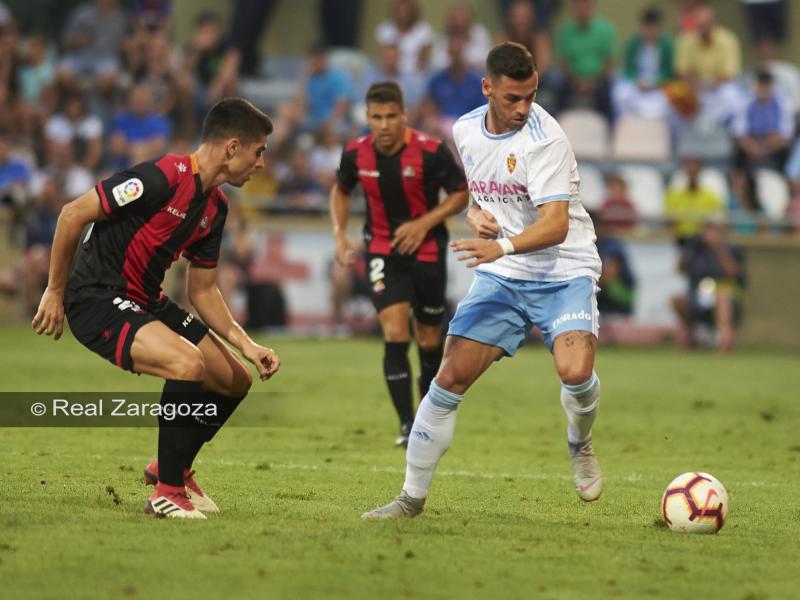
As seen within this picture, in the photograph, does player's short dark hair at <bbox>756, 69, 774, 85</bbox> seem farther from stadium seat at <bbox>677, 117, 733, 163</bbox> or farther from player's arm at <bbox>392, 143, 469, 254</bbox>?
player's arm at <bbox>392, 143, 469, 254</bbox>

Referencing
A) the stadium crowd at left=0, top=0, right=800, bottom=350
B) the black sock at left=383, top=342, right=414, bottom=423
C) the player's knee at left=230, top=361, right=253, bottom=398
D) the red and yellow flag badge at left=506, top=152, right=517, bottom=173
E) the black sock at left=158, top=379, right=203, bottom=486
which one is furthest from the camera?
the stadium crowd at left=0, top=0, right=800, bottom=350

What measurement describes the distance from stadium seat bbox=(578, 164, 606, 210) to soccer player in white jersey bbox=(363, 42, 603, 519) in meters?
13.8

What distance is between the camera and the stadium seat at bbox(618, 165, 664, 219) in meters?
21.3

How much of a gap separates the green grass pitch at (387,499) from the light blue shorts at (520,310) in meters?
0.94

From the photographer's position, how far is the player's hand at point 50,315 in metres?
6.86

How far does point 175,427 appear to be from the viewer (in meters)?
6.98

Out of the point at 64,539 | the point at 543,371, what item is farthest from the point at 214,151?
the point at 543,371

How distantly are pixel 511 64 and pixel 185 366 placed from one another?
2.20m

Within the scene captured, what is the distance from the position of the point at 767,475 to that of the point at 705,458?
83 cm

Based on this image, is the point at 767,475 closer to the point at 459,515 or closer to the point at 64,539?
the point at 459,515

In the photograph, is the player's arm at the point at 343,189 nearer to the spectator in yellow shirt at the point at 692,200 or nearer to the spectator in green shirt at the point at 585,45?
the spectator in yellow shirt at the point at 692,200

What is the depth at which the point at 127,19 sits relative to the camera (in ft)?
82.3

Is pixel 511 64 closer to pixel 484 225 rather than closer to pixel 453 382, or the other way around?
pixel 484 225

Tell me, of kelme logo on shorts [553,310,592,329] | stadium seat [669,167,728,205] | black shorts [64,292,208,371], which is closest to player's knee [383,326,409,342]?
kelme logo on shorts [553,310,592,329]
